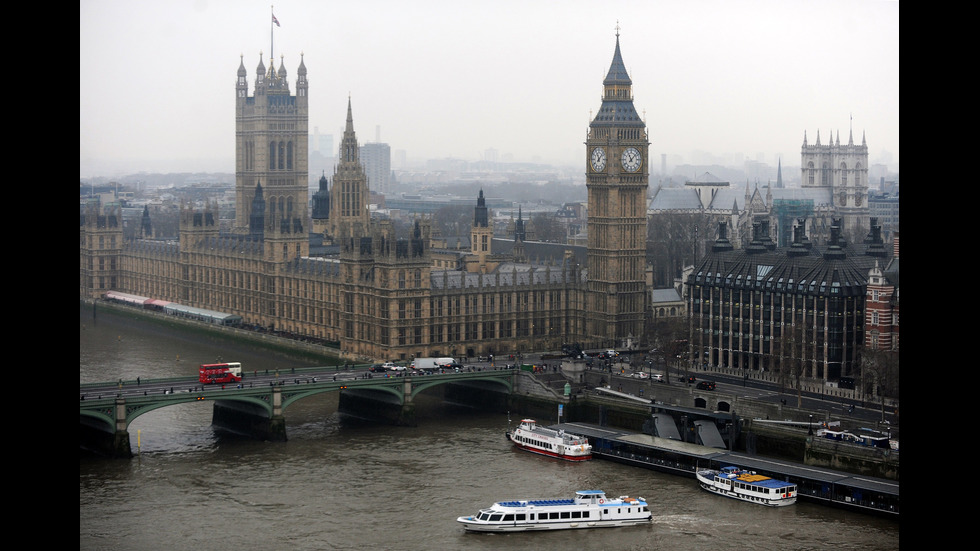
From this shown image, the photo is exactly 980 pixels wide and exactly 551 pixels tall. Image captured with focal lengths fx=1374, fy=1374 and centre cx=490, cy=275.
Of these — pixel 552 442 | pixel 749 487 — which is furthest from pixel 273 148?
pixel 749 487

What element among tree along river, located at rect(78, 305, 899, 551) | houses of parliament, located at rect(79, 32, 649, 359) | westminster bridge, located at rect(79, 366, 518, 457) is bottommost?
tree along river, located at rect(78, 305, 899, 551)

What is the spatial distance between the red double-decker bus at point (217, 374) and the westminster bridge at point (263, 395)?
0.29 metres

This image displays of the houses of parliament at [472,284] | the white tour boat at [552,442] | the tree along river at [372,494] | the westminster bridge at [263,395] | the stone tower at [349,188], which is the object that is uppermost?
the stone tower at [349,188]

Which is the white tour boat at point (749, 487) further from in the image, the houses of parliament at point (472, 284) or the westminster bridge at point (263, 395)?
the houses of parliament at point (472, 284)

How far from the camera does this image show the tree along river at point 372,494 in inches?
1265

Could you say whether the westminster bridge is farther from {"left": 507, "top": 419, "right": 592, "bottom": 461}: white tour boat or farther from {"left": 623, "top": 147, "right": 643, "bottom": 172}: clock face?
{"left": 623, "top": 147, "right": 643, "bottom": 172}: clock face

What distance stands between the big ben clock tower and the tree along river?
12.5m

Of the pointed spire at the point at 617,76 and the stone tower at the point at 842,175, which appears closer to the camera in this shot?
the pointed spire at the point at 617,76

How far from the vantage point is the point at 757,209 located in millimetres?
112625

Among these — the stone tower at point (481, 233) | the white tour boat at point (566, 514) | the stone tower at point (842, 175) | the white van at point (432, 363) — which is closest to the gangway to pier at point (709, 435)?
the white tour boat at point (566, 514)

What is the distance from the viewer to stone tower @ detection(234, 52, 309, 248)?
98.1 metres

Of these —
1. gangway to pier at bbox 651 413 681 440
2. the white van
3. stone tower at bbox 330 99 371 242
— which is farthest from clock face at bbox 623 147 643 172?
stone tower at bbox 330 99 371 242
